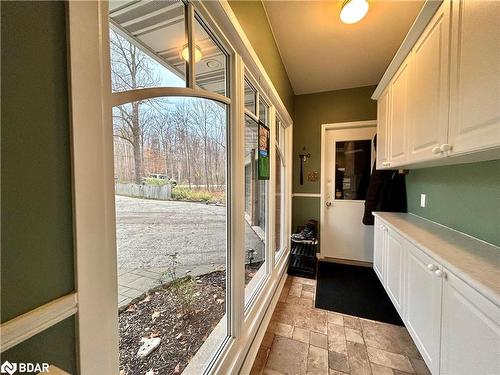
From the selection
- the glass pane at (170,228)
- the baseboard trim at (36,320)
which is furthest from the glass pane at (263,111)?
the baseboard trim at (36,320)

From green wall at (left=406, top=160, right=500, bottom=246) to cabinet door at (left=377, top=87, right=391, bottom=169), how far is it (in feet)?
1.45

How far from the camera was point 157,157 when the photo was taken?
0.88m

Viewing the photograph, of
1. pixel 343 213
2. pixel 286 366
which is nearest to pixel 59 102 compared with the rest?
pixel 286 366

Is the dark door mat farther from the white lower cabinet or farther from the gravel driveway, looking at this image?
the gravel driveway

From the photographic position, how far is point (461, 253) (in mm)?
1173

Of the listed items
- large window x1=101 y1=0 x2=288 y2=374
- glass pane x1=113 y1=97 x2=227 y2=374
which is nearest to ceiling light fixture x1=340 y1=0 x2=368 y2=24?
large window x1=101 y1=0 x2=288 y2=374

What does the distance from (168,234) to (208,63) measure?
958mm

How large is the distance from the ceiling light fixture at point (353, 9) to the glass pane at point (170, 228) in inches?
53.9

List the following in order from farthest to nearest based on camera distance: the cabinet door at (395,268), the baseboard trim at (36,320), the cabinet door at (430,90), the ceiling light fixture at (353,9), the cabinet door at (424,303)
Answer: the cabinet door at (395,268)
the ceiling light fixture at (353,9)
the cabinet door at (430,90)
the cabinet door at (424,303)
the baseboard trim at (36,320)

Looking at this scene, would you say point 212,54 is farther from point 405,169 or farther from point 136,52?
point 405,169

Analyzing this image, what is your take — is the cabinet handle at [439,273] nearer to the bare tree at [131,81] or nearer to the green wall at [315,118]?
the bare tree at [131,81]

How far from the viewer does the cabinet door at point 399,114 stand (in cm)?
189

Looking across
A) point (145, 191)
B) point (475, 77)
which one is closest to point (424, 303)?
point (475, 77)

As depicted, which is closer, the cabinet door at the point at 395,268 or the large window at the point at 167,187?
the large window at the point at 167,187
